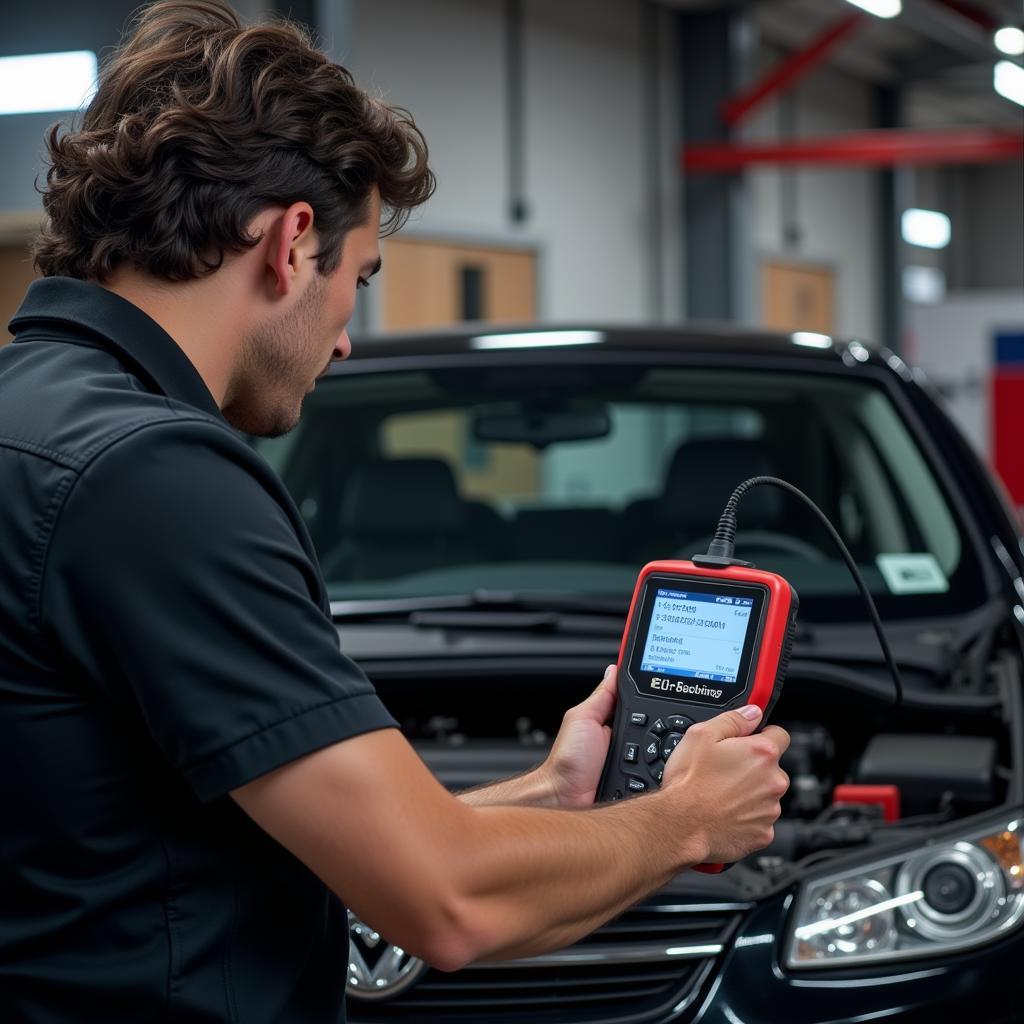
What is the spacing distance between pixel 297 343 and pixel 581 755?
1.73 ft

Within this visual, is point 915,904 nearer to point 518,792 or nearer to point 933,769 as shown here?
point 933,769

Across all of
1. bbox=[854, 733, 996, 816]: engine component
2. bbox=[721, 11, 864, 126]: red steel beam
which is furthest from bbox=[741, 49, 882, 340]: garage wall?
bbox=[854, 733, 996, 816]: engine component

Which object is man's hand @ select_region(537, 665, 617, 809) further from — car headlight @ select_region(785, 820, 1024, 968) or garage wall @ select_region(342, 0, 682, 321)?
garage wall @ select_region(342, 0, 682, 321)

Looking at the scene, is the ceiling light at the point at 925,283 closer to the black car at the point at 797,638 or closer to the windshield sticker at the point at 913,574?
the black car at the point at 797,638

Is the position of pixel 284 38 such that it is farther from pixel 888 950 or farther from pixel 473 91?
pixel 473 91

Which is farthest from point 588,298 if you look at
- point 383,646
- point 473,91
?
point 383,646

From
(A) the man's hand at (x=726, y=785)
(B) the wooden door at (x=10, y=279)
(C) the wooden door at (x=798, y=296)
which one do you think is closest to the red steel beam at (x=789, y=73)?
(C) the wooden door at (x=798, y=296)

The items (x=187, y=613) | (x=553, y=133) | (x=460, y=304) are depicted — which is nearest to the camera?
(x=187, y=613)

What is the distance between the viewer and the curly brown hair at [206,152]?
1149 mm

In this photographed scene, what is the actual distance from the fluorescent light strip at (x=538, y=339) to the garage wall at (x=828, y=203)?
961cm

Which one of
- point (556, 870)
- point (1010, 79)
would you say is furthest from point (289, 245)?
point (1010, 79)

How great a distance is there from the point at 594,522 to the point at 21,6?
5.10 metres

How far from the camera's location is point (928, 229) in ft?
57.9

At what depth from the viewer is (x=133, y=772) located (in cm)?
105
